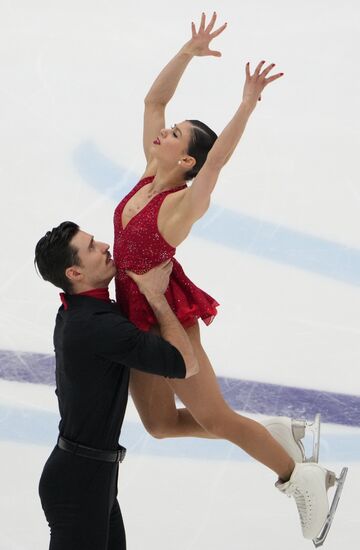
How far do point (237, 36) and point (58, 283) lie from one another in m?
3.59

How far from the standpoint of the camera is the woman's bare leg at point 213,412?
12.1 ft

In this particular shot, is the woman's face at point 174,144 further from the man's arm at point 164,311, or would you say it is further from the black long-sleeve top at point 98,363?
the black long-sleeve top at point 98,363

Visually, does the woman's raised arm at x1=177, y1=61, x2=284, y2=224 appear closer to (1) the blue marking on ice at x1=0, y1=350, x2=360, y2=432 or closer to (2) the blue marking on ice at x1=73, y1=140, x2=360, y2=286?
(1) the blue marking on ice at x1=0, y1=350, x2=360, y2=432

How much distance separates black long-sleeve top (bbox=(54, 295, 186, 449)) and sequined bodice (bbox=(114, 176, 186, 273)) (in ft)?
0.55

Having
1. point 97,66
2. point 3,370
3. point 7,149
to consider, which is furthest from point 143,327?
point 97,66

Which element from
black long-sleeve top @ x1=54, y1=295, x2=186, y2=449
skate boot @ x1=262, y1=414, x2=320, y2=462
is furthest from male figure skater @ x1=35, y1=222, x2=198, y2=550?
skate boot @ x1=262, y1=414, x2=320, y2=462

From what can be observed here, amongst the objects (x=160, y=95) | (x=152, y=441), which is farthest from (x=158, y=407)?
(x=160, y=95)

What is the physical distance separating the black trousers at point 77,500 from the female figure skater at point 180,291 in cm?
38

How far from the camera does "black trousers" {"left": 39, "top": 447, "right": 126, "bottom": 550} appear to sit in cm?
345

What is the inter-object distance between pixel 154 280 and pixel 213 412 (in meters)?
0.50

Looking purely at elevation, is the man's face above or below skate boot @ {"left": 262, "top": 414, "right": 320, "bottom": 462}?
above

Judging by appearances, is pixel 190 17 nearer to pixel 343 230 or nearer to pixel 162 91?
pixel 343 230

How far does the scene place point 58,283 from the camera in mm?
3588

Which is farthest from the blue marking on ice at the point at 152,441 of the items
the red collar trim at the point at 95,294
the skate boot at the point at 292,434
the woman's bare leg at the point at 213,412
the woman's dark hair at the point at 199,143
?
the woman's dark hair at the point at 199,143
